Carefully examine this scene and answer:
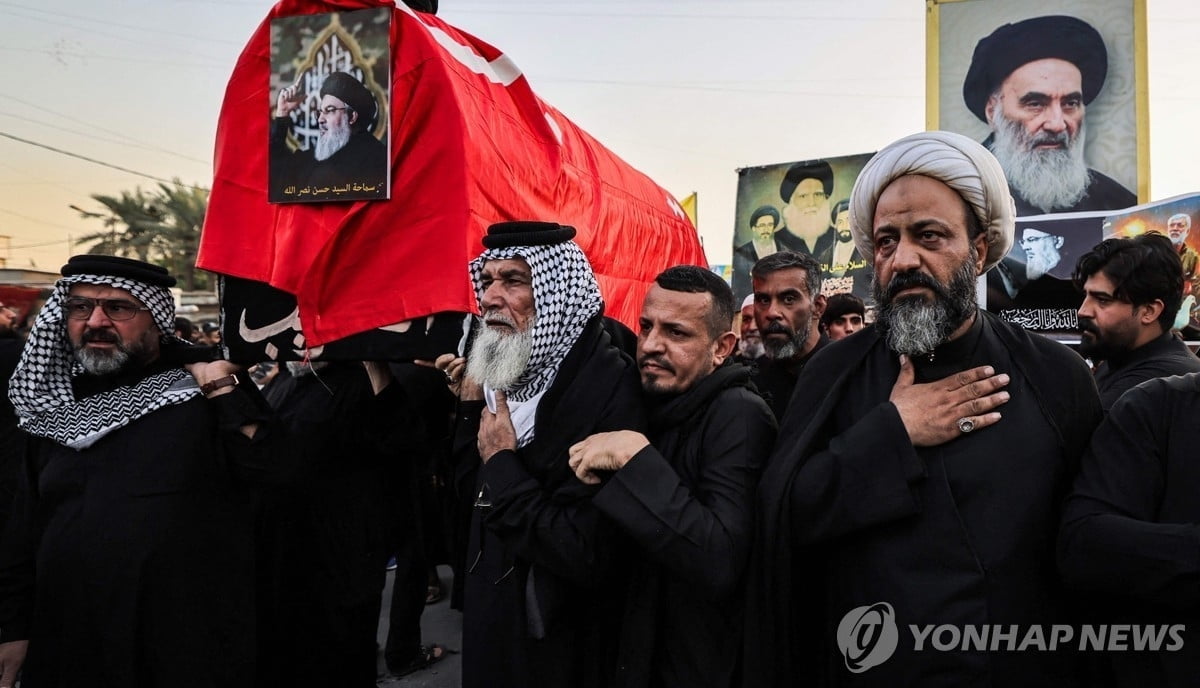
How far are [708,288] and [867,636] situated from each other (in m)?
0.91

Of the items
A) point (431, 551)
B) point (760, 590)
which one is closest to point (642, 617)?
point (760, 590)

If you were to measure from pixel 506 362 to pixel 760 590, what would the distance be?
0.92 meters

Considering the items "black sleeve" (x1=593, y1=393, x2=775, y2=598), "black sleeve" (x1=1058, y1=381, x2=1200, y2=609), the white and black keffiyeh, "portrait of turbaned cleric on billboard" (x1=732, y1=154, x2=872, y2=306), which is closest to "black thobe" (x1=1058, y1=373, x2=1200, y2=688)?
"black sleeve" (x1=1058, y1=381, x2=1200, y2=609)

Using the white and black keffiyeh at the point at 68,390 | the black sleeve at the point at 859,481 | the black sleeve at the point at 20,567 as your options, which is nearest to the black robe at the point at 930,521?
the black sleeve at the point at 859,481

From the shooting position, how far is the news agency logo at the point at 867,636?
1.50m

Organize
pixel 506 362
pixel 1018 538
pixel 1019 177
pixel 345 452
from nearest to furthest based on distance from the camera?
1. pixel 1018 538
2. pixel 506 362
3. pixel 345 452
4. pixel 1019 177

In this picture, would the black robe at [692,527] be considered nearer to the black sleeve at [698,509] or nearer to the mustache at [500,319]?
the black sleeve at [698,509]

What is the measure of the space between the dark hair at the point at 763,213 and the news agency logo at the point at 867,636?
6.79 m

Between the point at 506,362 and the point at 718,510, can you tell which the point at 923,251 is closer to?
the point at 718,510

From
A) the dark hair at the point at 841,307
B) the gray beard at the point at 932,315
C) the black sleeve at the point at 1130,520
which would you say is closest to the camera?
the black sleeve at the point at 1130,520

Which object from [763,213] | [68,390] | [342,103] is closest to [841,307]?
[342,103]

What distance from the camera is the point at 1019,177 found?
4.46 m

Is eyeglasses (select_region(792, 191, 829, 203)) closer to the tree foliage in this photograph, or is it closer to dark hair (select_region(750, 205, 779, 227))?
dark hair (select_region(750, 205, 779, 227))

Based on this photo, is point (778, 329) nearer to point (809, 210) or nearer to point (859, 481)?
point (859, 481)
